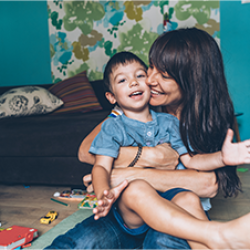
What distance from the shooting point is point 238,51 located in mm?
2611

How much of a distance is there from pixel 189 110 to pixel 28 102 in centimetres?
168

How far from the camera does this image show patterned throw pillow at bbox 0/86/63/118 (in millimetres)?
2170

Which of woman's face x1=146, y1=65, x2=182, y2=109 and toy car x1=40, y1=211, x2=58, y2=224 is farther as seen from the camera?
toy car x1=40, y1=211, x2=58, y2=224

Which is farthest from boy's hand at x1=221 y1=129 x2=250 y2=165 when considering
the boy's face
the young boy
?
the boy's face

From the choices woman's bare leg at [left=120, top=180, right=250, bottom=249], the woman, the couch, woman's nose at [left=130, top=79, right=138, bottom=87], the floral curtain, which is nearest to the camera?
woman's bare leg at [left=120, top=180, right=250, bottom=249]

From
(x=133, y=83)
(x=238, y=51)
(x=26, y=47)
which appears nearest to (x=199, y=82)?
(x=133, y=83)

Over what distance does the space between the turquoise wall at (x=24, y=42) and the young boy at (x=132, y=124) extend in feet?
7.97

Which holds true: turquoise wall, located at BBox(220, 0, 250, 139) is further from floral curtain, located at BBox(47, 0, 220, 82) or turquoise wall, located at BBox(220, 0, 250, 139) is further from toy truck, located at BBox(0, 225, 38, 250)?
toy truck, located at BBox(0, 225, 38, 250)

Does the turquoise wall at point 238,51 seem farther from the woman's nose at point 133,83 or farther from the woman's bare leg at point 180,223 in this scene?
the woman's bare leg at point 180,223

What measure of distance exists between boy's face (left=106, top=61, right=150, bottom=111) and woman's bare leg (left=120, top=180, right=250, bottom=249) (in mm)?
350

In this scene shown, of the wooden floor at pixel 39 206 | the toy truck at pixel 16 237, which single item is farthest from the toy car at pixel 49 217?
the toy truck at pixel 16 237

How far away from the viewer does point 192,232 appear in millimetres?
671

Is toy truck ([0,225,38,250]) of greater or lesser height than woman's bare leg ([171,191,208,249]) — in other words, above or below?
below

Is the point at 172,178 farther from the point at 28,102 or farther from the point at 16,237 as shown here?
the point at 28,102
